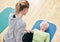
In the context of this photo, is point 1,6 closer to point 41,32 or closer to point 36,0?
point 36,0

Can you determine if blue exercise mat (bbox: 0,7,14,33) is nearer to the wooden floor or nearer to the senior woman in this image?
the wooden floor

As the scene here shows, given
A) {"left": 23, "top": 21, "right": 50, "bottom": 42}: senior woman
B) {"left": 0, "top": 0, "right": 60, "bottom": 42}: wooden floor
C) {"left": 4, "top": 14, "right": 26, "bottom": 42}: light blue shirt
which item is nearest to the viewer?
{"left": 4, "top": 14, "right": 26, "bottom": 42}: light blue shirt

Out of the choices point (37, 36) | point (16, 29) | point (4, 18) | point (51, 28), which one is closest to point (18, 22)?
point (16, 29)

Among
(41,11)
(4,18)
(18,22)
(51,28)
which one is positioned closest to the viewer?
(18,22)

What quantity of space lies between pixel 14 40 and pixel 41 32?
0.91 metres

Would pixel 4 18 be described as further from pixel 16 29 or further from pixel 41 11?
pixel 16 29

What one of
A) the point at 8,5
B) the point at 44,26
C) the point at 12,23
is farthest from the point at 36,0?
the point at 12,23

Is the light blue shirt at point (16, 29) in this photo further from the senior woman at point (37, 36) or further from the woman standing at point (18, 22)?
the senior woman at point (37, 36)

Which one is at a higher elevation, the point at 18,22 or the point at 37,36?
the point at 18,22

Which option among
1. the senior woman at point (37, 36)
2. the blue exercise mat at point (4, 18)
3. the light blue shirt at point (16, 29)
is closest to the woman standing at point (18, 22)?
the light blue shirt at point (16, 29)

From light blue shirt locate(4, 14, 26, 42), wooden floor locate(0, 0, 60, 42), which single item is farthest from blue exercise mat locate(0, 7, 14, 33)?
light blue shirt locate(4, 14, 26, 42)

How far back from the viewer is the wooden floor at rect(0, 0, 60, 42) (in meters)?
3.52

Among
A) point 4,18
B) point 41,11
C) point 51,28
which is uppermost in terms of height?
point 41,11

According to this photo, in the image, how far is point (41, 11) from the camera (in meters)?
3.77
